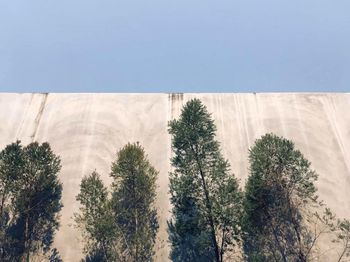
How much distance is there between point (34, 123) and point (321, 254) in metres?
39.3

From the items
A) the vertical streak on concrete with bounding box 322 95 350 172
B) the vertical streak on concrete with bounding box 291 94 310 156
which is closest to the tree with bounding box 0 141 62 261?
the vertical streak on concrete with bounding box 291 94 310 156

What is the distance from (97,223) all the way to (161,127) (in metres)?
20.0

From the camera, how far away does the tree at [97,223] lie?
113 feet

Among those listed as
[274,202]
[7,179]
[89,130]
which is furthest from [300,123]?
[7,179]

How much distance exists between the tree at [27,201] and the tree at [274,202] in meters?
20.4

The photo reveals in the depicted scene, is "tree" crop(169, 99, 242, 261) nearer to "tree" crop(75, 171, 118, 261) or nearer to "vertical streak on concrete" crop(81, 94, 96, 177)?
"tree" crop(75, 171, 118, 261)

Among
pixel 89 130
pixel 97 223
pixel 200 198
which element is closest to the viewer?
pixel 97 223

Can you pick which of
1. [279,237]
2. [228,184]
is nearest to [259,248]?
[279,237]

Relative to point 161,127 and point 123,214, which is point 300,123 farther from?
point 123,214

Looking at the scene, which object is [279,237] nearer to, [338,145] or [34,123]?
[338,145]

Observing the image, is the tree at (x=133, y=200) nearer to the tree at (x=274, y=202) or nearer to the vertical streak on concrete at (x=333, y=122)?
the tree at (x=274, y=202)

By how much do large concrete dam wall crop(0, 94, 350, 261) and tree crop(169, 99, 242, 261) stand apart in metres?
4.86

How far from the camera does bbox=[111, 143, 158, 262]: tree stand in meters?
36.9

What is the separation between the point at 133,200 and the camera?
38938mm
